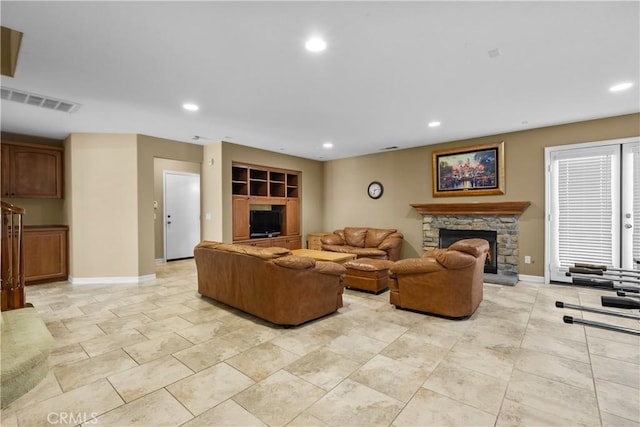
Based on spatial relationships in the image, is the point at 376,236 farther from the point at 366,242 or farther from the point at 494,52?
the point at 494,52

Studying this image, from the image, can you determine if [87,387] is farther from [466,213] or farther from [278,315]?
[466,213]

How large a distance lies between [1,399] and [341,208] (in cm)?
673

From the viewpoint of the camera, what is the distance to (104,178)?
5.06 m

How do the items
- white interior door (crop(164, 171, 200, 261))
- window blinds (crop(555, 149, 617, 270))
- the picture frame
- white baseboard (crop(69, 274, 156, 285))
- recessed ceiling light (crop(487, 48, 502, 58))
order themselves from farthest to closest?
white interior door (crop(164, 171, 200, 261)), the picture frame, white baseboard (crop(69, 274, 156, 285)), window blinds (crop(555, 149, 617, 270)), recessed ceiling light (crop(487, 48, 502, 58))

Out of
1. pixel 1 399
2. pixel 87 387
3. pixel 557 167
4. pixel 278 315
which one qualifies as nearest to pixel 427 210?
pixel 557 167

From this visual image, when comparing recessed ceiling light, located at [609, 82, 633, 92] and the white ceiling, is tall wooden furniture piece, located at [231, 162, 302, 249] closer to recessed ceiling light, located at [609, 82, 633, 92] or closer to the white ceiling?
the white ceiling

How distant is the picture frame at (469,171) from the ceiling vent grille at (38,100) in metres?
5.76

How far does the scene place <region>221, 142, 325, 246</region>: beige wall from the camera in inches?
227

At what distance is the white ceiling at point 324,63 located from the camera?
204 centimetres

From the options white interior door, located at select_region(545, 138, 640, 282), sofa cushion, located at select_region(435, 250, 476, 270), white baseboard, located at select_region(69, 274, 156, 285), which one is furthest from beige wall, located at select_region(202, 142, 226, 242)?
white interior door, located at select_region(545, 138, 640, 282)

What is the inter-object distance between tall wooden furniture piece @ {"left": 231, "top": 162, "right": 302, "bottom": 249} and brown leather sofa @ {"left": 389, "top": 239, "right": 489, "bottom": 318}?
11.4 feet

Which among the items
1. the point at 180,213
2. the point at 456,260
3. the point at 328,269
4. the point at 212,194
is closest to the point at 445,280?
the point at 456,260

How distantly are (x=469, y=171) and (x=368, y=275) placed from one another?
2.86m

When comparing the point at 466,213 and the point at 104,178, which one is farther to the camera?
the point at 466,213
